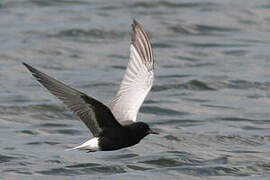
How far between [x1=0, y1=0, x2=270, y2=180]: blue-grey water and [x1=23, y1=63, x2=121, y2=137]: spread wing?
178 centimetres

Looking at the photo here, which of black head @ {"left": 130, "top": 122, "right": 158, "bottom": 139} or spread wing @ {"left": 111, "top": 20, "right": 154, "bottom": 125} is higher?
spread wing @ {"left": 111, "top": 20, "right": 154, "bottom": 125}

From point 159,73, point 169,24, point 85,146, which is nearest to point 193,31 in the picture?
point 169,24

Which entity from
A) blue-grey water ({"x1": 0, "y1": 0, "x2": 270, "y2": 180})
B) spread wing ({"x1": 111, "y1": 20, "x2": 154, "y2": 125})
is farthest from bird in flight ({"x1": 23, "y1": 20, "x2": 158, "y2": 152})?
blue-grey water ({"x1": 0, "y1": 0, "x2": 270, "y2": 180})

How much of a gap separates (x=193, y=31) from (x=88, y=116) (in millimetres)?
10108

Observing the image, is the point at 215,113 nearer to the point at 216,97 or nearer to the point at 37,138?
the point at 216,97

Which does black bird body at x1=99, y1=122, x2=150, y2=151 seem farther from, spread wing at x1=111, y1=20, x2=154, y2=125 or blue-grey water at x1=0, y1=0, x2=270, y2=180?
blue-grey water at x1=0, y1=0, x2=270, y2=180

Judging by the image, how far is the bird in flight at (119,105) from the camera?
7954 millimetres

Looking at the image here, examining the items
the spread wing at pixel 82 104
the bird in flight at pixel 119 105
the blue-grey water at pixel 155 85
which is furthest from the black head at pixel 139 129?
the blue-grey water at pixel 155 85

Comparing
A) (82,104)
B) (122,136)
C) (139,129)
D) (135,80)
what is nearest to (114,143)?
(122,136)

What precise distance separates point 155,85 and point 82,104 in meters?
6.61

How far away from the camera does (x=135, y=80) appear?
31.4 ft

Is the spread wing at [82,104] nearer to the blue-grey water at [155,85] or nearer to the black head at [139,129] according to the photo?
the black head at [139,129]

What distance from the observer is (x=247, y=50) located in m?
16.9

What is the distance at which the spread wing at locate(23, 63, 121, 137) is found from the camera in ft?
25.8
